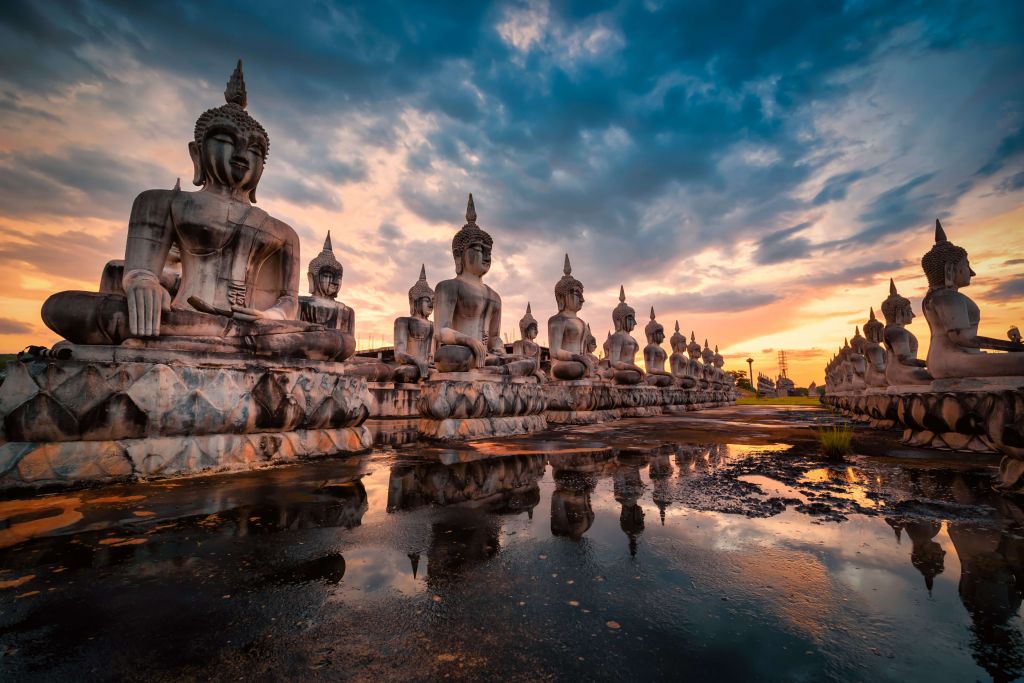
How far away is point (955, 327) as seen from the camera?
192 inches

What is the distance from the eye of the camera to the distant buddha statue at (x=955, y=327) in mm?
4500

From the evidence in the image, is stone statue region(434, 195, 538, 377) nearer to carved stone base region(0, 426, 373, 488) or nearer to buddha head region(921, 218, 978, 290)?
carved stone base region(0, 426, 373, 488)

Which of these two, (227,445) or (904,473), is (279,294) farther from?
(904,473)

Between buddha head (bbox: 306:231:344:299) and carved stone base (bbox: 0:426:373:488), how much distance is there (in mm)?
7385

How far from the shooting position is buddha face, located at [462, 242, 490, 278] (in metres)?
6.51

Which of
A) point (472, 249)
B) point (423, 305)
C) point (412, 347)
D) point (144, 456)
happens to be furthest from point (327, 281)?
point (144, 456)

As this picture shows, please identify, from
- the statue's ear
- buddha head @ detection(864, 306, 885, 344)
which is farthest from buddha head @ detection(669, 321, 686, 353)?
the statue's ear

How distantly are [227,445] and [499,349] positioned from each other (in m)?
4.34

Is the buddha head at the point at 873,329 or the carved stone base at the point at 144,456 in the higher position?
the buddha head at the point at 873,329

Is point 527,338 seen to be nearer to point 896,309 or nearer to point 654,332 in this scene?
point 654,332

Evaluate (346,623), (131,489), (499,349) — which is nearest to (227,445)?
(131,489)

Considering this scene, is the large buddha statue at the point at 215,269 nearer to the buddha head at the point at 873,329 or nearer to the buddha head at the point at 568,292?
the buddha head at the point at 568,292

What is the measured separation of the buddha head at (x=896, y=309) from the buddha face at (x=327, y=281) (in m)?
12.7

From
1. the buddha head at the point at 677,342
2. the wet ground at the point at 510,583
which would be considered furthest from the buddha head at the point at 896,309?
the buddha head at the point at 677,342
